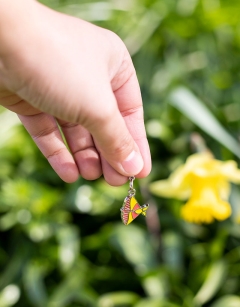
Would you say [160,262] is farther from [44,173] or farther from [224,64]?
[224,64]

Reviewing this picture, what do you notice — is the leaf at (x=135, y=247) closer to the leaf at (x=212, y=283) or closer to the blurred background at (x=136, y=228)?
the blurred background at (x=136, y=228)

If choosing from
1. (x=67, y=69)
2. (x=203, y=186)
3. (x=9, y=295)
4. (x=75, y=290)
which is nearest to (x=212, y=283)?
(x=203, y=186)

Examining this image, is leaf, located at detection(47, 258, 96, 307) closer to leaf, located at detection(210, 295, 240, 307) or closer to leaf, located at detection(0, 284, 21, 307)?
leaf, located at detection(0, 284, 21, 307)

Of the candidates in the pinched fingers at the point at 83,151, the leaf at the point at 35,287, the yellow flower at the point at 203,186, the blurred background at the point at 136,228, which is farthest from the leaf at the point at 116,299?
the pinched fingers at the point at 83,151

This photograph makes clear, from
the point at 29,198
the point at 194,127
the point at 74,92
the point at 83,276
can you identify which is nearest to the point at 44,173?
the point at 29,198

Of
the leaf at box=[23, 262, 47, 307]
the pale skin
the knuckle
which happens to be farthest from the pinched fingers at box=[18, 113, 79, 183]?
the leaf at box=[23, 262, 47, 307]

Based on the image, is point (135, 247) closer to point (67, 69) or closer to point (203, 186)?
point (203, 186)
